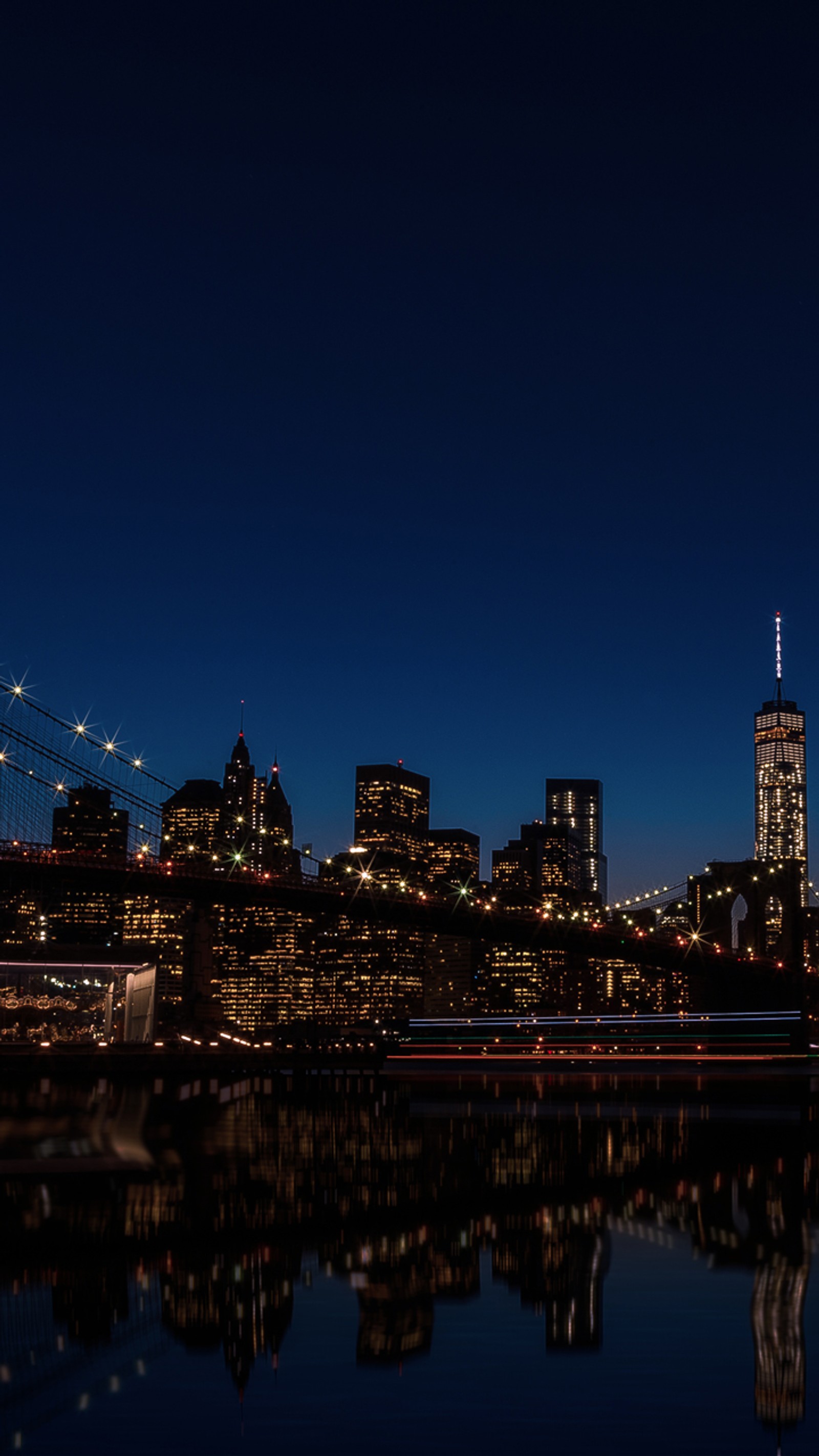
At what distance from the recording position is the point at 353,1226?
21156mm

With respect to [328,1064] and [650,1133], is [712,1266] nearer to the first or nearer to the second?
[650,1133]

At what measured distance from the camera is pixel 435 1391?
1202 cm

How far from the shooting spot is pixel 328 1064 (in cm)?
8200

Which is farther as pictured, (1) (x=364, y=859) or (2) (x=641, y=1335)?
(1) (x=364, y=859)

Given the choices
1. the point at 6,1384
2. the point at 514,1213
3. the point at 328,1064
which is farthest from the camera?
the point at 328,1064

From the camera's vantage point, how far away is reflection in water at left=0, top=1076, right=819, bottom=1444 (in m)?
13.6

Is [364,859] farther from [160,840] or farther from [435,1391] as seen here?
[435,1391]

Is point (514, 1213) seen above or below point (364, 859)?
below

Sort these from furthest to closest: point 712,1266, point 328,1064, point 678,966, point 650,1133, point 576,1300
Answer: point 678,966 → point 328,1064 → point 650,1133 → point 712,1266 → point 576,1300

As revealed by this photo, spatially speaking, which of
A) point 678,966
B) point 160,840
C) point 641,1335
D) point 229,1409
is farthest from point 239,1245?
point 678,966

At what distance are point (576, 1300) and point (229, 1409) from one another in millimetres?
5615

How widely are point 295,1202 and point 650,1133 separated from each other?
19.3m

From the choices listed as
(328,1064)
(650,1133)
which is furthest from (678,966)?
(650,1133)

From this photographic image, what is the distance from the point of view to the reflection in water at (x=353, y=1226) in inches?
535
